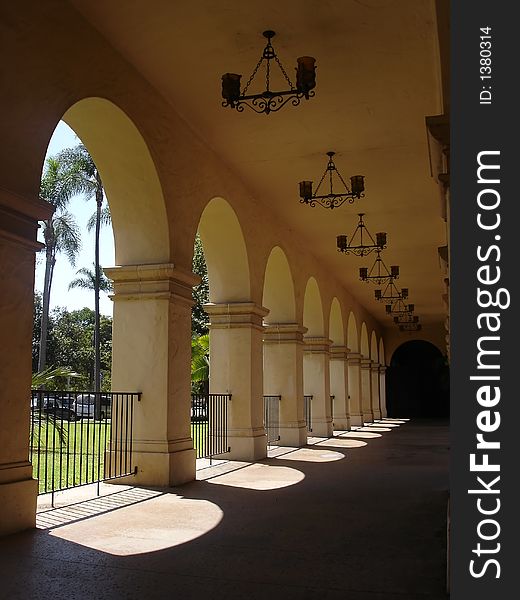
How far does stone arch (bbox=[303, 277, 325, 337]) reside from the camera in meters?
19.1

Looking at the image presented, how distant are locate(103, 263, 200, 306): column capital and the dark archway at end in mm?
28452

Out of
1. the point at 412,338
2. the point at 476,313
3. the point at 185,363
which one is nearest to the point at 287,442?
the point at 185,363

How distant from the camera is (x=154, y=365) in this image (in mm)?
→ 9055

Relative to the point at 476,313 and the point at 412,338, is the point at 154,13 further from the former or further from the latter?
the point at 412,338

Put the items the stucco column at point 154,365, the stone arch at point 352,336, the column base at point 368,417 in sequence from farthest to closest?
the column base at point 368,417, the stone arch at point 352,336, the stucco column at point 154,365

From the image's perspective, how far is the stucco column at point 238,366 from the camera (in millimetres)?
12320

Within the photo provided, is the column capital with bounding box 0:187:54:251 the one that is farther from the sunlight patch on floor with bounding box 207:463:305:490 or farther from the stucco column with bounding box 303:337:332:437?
the stucco column with bounding box 303:337:332:437

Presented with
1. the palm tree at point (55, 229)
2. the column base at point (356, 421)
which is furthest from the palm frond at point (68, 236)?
the column base at point (356, 421)

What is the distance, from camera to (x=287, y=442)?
50.5 ft

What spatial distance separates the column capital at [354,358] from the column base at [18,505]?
752 inches

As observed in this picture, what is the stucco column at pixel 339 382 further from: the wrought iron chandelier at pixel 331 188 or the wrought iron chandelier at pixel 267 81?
the wrought iron chandelier at pixel 267 81

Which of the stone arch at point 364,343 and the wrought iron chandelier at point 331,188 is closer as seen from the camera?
the wrought iron chandelier at point 331,188

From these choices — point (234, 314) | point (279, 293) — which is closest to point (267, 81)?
point (234, 314)

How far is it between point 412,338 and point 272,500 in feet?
93.9
